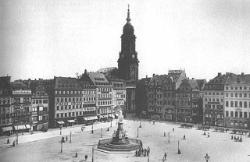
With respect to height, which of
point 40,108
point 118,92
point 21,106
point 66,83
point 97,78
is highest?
point 97,78

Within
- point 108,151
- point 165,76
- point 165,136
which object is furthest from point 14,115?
point 165,76

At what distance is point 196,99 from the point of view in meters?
85.6

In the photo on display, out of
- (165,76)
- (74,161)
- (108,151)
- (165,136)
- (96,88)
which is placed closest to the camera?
(74,161)

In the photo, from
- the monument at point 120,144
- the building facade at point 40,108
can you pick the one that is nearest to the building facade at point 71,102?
the building facade at point 40,108

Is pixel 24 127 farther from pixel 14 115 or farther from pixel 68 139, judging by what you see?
pixel 68 139

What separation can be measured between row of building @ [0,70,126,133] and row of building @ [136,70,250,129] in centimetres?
864

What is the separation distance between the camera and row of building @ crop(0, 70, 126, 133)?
211 feet

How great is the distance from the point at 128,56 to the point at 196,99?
28.1 m

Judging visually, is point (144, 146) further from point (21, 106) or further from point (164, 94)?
point (164, 94)

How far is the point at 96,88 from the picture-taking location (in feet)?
290

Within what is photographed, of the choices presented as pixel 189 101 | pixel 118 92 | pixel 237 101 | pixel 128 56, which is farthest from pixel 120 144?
pixel 128 56

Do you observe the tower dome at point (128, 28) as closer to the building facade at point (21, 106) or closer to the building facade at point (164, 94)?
the building facade at point (164, 94)

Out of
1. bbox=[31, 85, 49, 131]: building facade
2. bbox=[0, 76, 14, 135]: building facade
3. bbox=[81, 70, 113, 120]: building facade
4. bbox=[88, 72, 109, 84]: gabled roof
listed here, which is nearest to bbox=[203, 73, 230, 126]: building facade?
bbox=[81, 70, 113, 120]: building facade

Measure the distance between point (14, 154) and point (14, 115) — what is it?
19.3 meters
